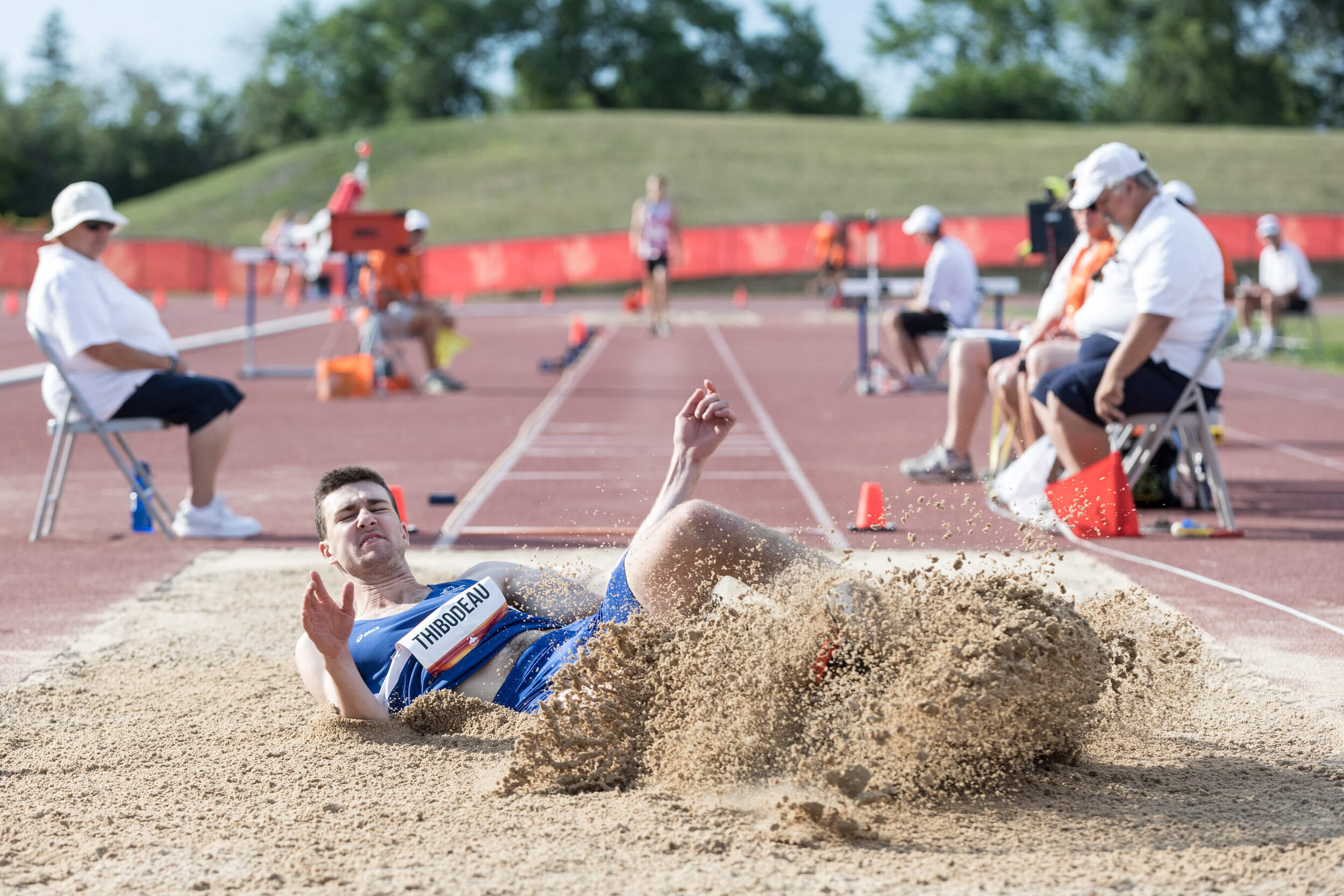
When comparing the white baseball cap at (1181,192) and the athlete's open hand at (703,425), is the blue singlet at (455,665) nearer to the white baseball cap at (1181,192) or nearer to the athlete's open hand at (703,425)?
the athlete's open hand at (703,425)

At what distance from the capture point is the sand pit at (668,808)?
9.61ft

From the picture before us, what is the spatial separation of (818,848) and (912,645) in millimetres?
502

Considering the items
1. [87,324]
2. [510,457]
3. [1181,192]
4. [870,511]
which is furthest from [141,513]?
[1181,192]

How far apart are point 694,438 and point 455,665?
89 centimetres

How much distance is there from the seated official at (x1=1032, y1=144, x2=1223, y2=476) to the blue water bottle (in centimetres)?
425

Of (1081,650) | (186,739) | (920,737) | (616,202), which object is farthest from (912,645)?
(616,202)

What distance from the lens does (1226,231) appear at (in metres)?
38.2

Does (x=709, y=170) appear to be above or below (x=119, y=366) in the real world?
above

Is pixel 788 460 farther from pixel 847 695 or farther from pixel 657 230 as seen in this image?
pixel 657 230

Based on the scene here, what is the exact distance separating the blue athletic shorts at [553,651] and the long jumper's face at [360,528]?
479 mm

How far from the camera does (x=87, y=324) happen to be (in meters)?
6.91

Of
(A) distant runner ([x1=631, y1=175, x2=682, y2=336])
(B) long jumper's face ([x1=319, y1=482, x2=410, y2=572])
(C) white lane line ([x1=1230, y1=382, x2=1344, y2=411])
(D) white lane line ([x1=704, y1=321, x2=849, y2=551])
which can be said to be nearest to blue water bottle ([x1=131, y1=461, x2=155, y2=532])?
(D) white lane line ([x1=704, y1=321, x2=849, y2=551])

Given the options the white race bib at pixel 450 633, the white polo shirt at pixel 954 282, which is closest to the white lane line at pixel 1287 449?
the white polo shirt at pixel 954 282

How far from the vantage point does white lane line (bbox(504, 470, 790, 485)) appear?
28.2 ft
